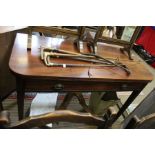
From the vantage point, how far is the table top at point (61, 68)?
102 centimetres

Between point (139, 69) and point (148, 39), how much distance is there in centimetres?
172

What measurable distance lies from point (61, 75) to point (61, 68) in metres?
0.06

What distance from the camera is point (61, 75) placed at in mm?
1044

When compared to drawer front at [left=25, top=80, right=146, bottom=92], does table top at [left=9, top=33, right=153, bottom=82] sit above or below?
above

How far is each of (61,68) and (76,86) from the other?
0.48ft

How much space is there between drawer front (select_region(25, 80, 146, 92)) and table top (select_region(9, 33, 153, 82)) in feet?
0.17

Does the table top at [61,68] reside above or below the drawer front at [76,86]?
above

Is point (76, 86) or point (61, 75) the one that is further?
point (76, 86)

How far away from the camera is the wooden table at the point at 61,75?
1.03 m

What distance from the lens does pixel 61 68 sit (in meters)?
1.09

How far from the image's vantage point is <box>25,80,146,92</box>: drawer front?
1068 mm

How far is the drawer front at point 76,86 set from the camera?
3.51 ft
